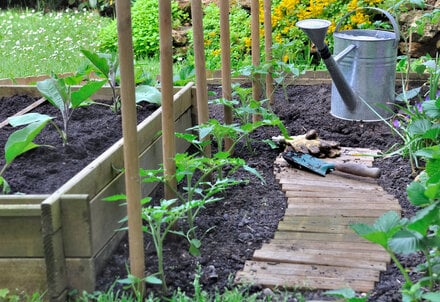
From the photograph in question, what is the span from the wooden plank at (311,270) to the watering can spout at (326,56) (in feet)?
5.62

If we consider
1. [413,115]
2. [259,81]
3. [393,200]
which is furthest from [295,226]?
[259,81]

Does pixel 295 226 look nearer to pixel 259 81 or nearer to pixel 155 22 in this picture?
pixel 259 81

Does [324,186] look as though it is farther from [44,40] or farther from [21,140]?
[44,40]

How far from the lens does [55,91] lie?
313cm

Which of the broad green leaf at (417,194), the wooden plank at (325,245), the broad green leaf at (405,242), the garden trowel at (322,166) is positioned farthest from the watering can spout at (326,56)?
the broad green leaf at (405,242)

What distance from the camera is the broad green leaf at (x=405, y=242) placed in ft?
6.86

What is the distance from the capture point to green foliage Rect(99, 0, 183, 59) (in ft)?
22.6

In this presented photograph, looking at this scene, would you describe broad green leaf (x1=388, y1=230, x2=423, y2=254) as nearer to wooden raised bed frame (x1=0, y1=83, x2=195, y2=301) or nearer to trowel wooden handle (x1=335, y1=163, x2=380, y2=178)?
wooden raised bed frame (x1=0, y1=83, x2=195, y2=301)

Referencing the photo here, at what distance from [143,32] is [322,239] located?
181 inches

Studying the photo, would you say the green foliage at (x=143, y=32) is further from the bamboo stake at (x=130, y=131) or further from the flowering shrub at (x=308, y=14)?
the bamboo stake at (x=130, y=131)

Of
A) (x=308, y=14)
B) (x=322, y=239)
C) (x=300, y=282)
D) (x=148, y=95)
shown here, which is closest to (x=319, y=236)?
(x=322, y=239)

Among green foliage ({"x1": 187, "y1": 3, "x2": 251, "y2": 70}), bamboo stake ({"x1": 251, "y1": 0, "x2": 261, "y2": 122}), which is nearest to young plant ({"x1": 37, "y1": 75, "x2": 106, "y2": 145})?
bamboo stake ({"x1": 251, "y1": 0, "x2": 261, "y2": 122})

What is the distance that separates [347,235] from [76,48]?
4913mm

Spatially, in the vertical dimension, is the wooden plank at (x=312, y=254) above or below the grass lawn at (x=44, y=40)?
below
